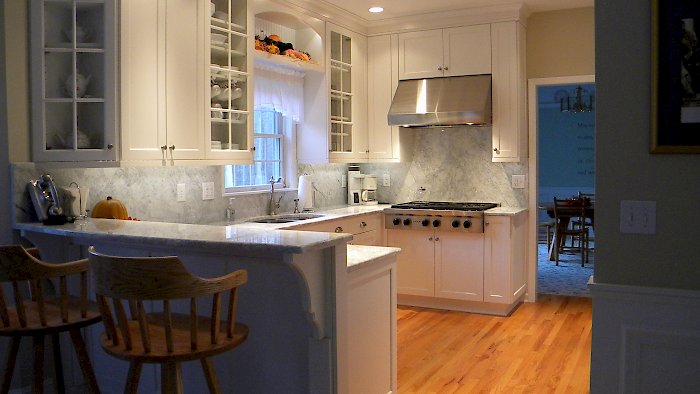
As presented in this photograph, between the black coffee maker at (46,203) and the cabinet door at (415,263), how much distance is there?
3.17 meters

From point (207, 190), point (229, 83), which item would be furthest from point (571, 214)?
point (229, 83)

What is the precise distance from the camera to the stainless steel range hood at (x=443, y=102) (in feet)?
18.5

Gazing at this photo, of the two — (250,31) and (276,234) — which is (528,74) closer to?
(250,31)

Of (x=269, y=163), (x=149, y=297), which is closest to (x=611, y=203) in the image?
(x=149, y=297)

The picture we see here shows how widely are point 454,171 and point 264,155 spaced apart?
75.1 inches

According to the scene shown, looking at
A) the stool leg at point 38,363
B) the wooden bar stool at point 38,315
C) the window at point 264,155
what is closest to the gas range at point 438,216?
the window at point 264,155

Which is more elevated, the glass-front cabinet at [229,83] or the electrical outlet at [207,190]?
the glass-front cabinet at [229,83]

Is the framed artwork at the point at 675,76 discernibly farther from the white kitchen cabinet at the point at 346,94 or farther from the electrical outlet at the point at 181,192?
the white kitchen cabinet at the point at 346,94

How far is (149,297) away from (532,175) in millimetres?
4517

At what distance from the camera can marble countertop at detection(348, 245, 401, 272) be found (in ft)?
9.32

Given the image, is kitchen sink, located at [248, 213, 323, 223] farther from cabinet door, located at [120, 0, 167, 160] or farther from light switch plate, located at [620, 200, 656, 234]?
light switch plate, located at [620, 200, 656, 234]

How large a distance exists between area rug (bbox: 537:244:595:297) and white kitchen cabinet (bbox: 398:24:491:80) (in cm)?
231

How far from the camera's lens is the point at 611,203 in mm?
2250

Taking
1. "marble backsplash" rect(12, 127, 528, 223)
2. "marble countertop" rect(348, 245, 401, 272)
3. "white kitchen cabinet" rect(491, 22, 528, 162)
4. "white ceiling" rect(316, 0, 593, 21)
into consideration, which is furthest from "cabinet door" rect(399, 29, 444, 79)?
"marble countertop" rect(348, 245, 401, 272)
